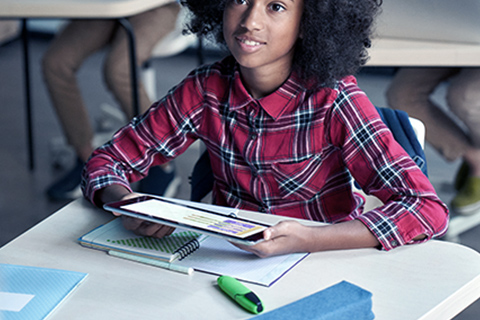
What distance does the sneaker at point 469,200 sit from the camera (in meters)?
2.55

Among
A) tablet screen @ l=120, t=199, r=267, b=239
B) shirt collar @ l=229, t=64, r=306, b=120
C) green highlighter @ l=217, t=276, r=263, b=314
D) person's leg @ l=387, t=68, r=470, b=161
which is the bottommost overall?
person's leg @ l=387, t=68, r=470, b=161

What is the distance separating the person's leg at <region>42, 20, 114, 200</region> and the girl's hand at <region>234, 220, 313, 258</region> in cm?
199

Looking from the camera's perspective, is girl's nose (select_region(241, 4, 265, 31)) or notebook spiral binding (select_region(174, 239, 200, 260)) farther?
girl's nose (select_region(241, 4, 265, 31))

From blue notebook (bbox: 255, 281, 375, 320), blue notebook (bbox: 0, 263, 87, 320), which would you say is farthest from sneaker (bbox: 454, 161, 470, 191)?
blue notebook (bbox: 0, 263, 87, 320)

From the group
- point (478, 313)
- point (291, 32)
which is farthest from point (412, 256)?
point (478, 313)

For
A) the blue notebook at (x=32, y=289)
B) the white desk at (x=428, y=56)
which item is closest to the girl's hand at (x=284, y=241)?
the blue notebook at (x=32, y=289)

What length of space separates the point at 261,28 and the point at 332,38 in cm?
16

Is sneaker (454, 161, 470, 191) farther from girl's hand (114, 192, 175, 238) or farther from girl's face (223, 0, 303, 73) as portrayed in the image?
girl's hand (114, 192, 175, 238)

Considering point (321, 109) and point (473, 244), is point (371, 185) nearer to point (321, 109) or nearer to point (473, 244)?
point (321, 109)

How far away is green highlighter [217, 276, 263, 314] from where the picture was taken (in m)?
0.88

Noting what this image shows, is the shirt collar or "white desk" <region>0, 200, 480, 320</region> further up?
the shirt collar

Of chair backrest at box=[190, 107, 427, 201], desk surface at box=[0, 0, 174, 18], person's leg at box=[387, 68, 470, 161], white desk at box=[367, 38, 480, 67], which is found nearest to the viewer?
chair backrest at box=[190, 107, 427, 201]

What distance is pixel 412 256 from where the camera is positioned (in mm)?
1046

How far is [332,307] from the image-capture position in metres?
0.85
